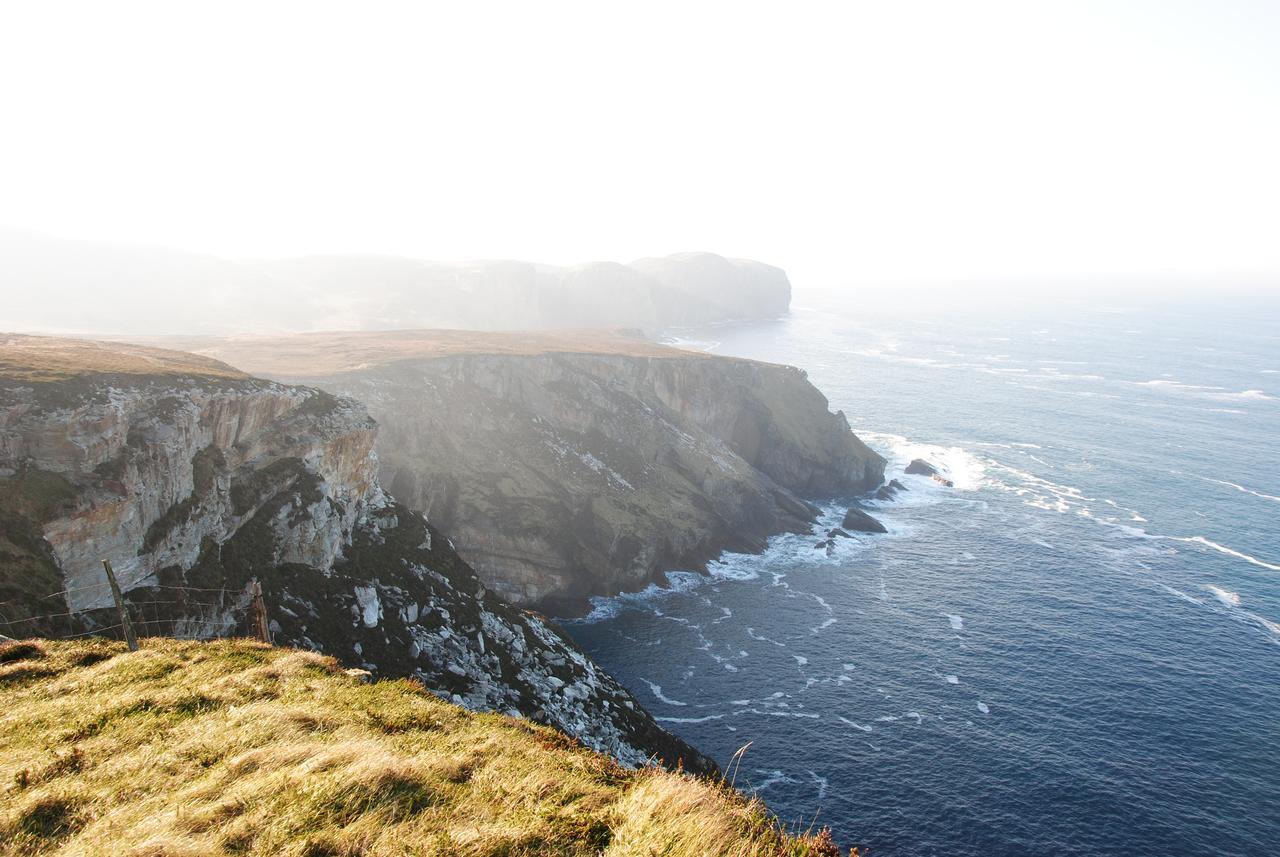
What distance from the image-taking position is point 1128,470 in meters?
117

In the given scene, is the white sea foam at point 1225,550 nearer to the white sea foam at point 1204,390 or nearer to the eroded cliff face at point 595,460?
the eroded cliff face at point 595,460

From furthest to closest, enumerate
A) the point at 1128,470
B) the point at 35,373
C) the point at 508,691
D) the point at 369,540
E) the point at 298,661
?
the point at 1128,470
the point at 369,540
the point at 508,691
the point at 35,373
the point at 298,661

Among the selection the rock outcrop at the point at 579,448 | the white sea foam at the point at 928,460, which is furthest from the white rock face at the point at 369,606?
the white sea foam at the point at 928,460

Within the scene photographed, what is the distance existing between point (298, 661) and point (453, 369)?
3075 inches

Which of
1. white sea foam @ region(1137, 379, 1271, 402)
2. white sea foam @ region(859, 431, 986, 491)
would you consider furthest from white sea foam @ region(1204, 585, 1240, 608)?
white sea foam @ region(1137, 379, 1271, 402)

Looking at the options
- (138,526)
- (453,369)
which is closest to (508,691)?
(138,526)

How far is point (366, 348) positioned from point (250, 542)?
66.5m

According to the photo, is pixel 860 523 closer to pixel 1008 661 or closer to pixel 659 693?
pixel 1008 661

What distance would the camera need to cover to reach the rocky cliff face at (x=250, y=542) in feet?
100

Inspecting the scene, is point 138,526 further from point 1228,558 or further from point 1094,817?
point 1228,558

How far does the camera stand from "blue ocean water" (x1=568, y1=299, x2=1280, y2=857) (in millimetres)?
48156

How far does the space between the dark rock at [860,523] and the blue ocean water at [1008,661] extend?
94.9 inches

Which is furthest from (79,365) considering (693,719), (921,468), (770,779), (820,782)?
(921,468)

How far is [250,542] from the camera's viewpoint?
43.1 metres
